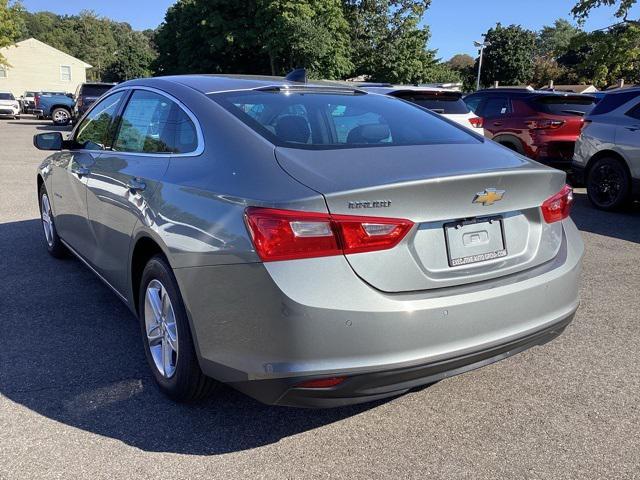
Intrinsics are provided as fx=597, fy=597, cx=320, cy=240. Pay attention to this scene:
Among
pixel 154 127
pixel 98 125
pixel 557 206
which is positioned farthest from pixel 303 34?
pixel 557 206

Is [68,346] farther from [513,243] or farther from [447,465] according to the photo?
[513,243]

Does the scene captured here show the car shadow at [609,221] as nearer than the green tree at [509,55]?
Yes

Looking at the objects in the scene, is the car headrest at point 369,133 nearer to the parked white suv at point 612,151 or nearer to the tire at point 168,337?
the tire at point 168,337

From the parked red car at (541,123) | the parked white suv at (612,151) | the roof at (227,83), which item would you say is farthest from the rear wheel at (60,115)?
the roof at (227,83)

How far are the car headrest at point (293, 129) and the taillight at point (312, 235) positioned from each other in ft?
1.98

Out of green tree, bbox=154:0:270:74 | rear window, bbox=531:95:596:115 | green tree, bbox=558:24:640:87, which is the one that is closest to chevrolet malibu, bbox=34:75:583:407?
rear window, bbox=531:95:596:115

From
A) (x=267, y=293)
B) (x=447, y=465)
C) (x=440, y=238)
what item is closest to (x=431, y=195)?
(x=440, y=238)

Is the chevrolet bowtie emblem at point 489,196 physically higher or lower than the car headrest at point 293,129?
lower

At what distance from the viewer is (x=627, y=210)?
8555 mm

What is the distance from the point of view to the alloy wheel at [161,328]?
9.69ft

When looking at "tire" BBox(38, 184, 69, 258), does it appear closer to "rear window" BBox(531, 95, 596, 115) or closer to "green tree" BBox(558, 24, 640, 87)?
"rear window" BBox(531, 95, 596, 115)

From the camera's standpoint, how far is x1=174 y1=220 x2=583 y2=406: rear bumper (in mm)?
2242

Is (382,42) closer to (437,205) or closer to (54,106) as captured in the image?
(54,106)

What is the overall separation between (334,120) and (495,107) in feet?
28.4
